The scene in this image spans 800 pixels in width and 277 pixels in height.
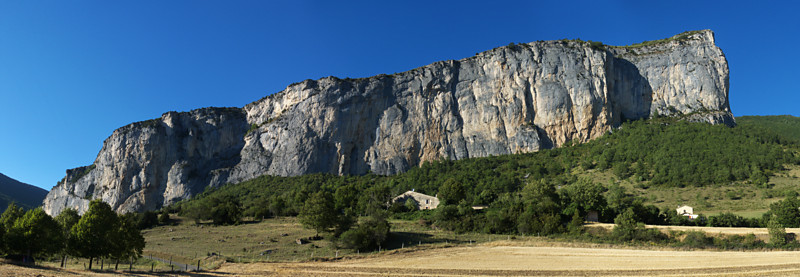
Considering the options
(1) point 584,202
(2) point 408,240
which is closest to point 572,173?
(1) point 584,202

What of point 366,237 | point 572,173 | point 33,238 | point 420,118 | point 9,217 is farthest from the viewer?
point 420,118

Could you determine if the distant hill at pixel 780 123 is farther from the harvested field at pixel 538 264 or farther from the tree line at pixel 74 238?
→ the tree line at pixel 74 238

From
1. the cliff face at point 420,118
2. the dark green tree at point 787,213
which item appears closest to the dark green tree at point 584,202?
the dark green tree at point 787,213

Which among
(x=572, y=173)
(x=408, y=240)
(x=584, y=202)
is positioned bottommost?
(x=408, y=240)

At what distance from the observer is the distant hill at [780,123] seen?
408ft

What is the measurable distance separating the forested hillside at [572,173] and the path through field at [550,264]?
19.5 meters

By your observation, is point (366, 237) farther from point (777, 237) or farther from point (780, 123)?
point (780, 123)

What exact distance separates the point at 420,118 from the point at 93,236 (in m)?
92.1

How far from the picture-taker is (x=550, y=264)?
31516mm

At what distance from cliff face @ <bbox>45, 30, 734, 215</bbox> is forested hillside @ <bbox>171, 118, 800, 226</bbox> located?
22.4 ft

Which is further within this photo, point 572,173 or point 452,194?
point 572,173

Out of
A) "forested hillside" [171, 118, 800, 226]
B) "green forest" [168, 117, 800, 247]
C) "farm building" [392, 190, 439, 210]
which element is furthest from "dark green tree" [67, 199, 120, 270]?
"farm building" [392, 190, 439, 210]

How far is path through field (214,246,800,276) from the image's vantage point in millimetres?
28062

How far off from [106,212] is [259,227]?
28182mm
